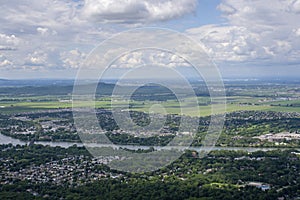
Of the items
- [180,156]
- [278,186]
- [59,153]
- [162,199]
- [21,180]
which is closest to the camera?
[162,199]

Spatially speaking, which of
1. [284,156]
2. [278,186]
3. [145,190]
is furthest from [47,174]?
[284,156]

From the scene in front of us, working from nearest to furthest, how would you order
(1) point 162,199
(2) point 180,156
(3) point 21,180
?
(1) point 162,199, (3) point 21,180, (2) point 180,156

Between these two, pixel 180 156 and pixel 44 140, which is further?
pixel 44 140

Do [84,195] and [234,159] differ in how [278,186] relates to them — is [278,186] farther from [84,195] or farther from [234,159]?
[84,195]

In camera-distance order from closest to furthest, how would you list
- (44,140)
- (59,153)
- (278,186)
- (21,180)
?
(278,186) → (21,180) → (59,153) → (44,140)

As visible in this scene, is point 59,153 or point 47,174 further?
point 59,153

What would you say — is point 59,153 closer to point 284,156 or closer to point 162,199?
point 162,199

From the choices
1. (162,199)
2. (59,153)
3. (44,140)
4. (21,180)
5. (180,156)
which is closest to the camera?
(162,199)

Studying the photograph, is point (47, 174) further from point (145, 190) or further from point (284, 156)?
point (284, 156)

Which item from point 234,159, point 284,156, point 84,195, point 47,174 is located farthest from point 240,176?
point 47,174
